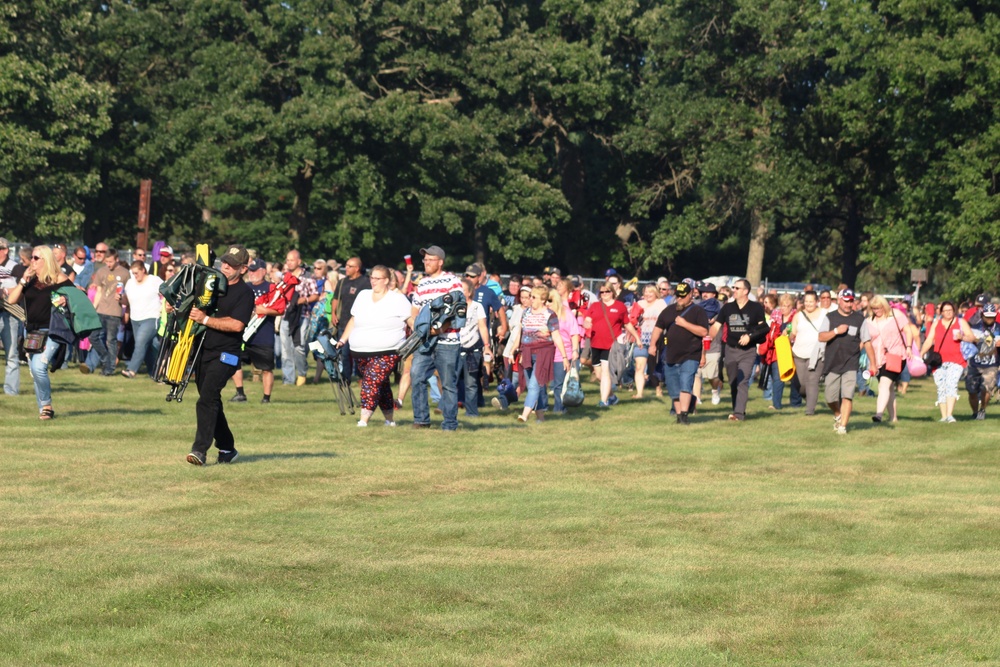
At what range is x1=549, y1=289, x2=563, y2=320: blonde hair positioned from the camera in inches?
793

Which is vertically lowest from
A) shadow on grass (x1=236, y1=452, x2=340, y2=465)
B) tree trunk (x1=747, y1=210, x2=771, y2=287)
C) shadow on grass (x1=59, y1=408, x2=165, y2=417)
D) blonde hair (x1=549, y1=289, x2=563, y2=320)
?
shadow on grass (x1=236, y1=452, x2=340, y2=465)

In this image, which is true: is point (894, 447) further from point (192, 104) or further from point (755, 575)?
point (192, 104)

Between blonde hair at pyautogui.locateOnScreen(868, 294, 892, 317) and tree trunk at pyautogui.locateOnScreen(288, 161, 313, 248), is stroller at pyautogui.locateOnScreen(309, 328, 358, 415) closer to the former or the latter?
blonde hair at pyautogui.locateOnScreen(868, 294, 892, 317)

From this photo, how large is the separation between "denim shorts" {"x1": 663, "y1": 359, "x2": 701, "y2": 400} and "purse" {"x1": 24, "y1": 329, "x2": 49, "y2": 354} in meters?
8.29

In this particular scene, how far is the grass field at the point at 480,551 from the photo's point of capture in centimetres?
782

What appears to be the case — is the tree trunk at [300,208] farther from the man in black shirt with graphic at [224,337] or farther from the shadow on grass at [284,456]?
the man in black shirt with graphic at [224,337]

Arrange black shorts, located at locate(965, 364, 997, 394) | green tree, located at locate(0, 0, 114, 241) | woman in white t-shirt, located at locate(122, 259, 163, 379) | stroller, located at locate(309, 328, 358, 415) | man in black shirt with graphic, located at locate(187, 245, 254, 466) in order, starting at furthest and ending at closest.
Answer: green tree, located at locate(0, 0, 114, 241) → woman in white t-shirt, located at locate(122, 259, 163, 379) → black shorts, located at locate(965, 364, 997, 394) → stroller, located at locate(309, 328, 358, 415) → man in black shirt with graphic, located at locate(187, 245, 254, 466)

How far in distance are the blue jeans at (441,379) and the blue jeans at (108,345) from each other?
849 centimetres

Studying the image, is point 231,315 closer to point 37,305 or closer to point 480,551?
point 480,551

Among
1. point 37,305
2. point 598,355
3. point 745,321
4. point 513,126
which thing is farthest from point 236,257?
point 513,126

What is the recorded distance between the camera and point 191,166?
52.5 m

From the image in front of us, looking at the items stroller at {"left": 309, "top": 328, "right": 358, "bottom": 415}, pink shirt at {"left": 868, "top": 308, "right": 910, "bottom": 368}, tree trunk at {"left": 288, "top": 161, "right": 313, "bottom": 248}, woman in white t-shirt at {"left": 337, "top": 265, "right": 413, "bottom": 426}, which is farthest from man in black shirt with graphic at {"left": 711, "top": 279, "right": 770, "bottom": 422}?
tree trunk at {"left": 288, "top": 161, "right": 313, "bottom": 248}

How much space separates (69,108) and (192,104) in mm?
6853

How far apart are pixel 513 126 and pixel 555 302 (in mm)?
36855
